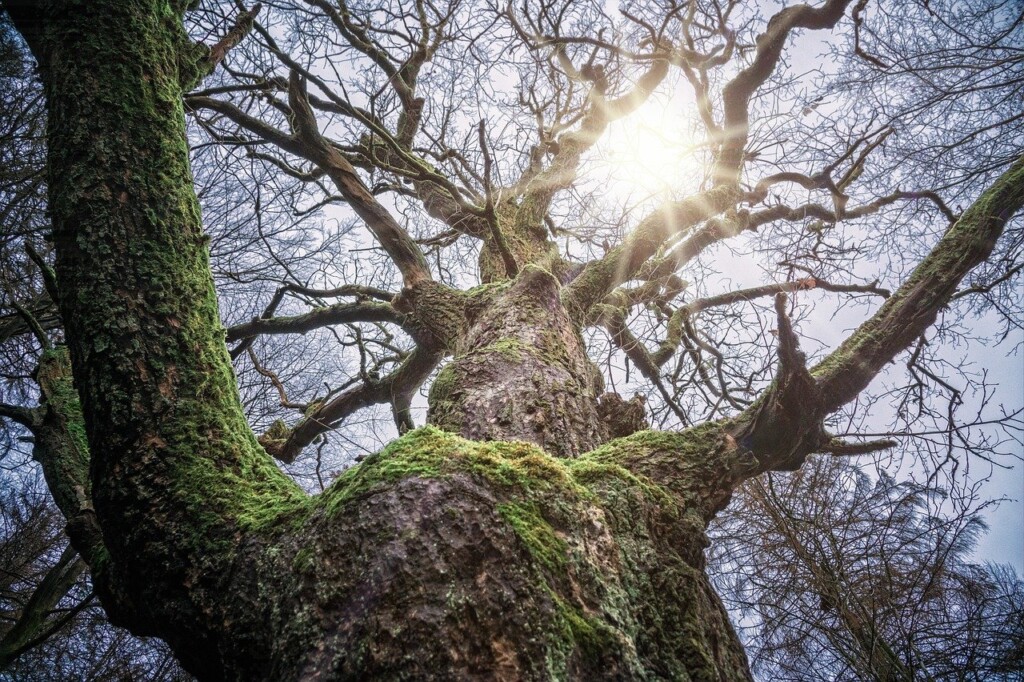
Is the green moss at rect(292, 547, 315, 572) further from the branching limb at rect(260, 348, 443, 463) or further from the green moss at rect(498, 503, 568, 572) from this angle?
the branching limb at rect(260, 348, 443, 463)

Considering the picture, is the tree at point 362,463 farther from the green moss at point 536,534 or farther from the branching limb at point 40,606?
the branching limb at point 40,606

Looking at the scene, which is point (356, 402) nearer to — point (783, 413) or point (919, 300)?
point (783, 413)

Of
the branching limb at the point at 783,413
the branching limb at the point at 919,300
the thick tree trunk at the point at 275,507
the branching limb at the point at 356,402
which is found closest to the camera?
the thick tree trunk at the point at 275,507

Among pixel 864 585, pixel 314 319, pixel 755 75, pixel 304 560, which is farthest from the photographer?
pixel 314 319

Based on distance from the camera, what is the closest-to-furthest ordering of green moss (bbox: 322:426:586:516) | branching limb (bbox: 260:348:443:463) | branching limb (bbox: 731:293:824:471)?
green moss (bbox: 322:426:586:516) → branching limb (bbox: 731:293:824:471) → branching limb (bbox: 260:348:443:463)

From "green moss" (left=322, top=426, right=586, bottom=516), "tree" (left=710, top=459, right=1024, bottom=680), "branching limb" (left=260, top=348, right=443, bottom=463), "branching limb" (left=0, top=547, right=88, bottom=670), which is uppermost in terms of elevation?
"branching limb" (left=260, top=348, right=443, bottom=463)

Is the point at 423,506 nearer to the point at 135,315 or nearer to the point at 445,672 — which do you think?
the point at 445,672

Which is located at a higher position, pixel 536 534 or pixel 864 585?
pixel 536 534

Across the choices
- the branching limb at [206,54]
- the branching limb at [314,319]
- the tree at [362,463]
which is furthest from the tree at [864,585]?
the branching limb at [206,54]

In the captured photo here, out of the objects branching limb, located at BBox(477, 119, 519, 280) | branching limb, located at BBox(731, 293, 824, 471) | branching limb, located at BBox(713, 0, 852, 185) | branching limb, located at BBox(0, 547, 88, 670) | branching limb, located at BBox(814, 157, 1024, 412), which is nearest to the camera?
branching limb, located at BBox(731, 293, 824, 471)

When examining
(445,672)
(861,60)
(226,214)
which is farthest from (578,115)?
(445,672)

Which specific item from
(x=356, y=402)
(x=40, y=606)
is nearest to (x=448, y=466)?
(x=356, y=402)

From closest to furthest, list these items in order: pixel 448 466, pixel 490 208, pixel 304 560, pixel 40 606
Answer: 1. pixel 304 560
2. pixel 448 466
3. pixel 490 208
4. pixel 40 606

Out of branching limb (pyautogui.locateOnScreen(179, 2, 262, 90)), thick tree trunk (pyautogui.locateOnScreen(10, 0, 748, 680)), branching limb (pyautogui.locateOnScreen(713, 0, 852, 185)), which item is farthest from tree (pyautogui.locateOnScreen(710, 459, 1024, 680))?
branching limb (pyautogui.locateOnScreen(179, 2, 262, 90))
